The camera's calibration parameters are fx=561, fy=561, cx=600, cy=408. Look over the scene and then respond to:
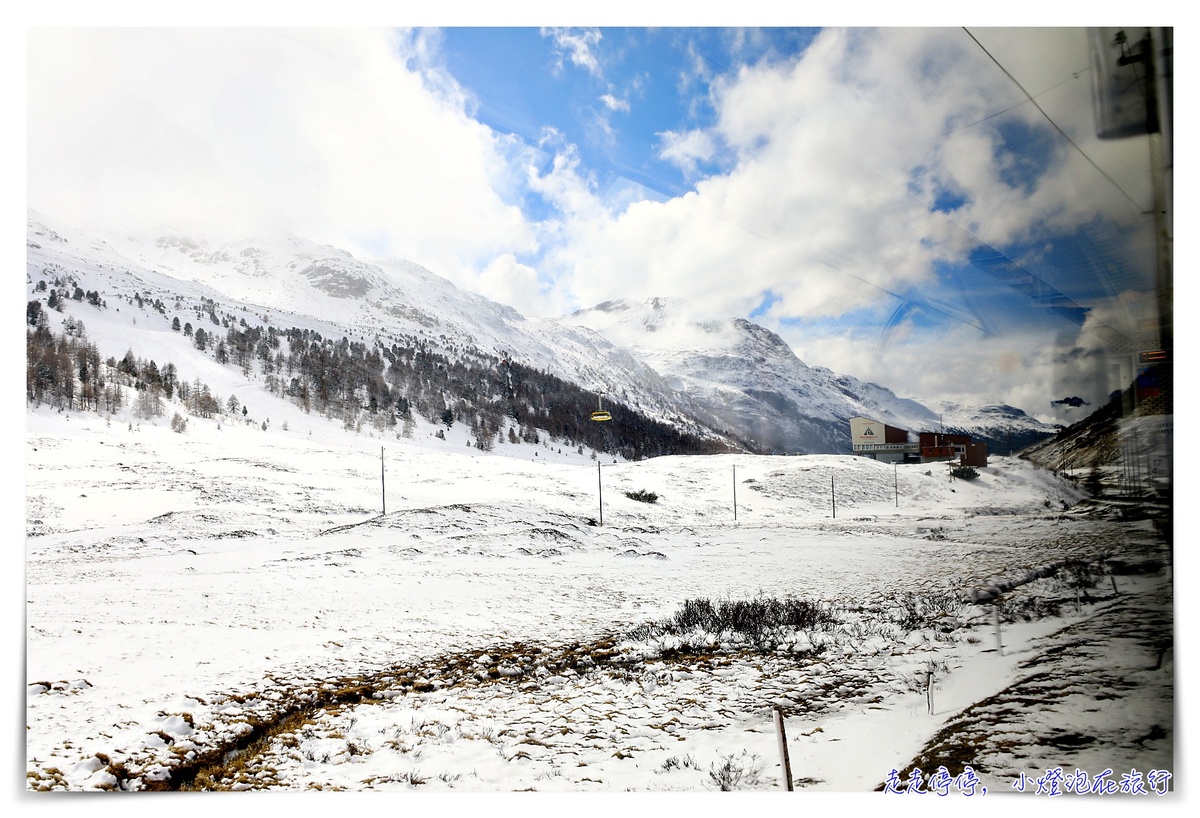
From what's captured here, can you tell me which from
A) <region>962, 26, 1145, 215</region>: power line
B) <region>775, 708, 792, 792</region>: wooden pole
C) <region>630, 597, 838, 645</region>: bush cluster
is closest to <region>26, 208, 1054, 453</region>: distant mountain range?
<region>630, 597, 838, 645</region>: bush cluster

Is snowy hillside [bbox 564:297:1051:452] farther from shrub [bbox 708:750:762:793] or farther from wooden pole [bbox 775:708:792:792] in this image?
shrub [bbox 708:750:762:793]

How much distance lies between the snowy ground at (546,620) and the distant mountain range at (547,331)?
0.96 feet

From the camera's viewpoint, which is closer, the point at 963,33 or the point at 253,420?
the point at 963,33

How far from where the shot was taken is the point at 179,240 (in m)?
3.50

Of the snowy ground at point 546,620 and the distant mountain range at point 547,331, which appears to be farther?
the distant mountain range at point 547,331

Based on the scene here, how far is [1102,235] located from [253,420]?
516 cm

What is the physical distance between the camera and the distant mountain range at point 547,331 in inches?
132

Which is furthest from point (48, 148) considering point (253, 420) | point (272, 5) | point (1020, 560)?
point (1020, 560)

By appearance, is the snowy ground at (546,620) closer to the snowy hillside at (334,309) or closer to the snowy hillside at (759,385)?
the snowy hillside at (759,385)

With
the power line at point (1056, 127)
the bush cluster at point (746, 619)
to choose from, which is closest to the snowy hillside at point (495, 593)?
the bush cluster at point (746, 619)

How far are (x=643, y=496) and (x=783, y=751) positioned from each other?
1.51 m

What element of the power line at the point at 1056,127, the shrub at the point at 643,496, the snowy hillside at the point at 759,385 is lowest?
the shrub at the point at 643,496

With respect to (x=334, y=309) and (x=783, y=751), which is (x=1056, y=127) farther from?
(x=334, y=309)

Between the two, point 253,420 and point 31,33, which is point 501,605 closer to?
point 253,420
